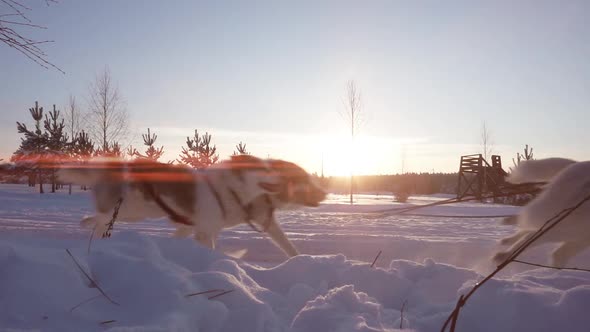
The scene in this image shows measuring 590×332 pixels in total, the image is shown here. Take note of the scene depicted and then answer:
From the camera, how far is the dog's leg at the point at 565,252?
134 inches

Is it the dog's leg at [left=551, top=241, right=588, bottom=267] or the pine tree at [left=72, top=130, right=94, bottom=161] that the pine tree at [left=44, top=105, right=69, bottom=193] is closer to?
the pine tree at [left=72, top=130, right=94, bottom=161]

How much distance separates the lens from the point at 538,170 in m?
3.50

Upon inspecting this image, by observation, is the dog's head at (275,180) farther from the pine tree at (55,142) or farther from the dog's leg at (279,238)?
the pine tree at (55,142)

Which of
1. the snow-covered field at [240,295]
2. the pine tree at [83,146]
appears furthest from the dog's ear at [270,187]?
the pine tree at [83,146]

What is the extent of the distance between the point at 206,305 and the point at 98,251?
2.86 ft

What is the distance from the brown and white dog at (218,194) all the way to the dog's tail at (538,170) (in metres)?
2.08

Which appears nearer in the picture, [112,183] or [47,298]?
[47,298]

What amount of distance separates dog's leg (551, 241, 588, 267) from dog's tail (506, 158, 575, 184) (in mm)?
641

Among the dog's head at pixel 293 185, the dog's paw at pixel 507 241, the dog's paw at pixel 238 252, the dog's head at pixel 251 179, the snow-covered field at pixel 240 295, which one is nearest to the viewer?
the snow-covered field at pixel 240 295

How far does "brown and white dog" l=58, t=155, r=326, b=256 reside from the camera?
414 centimetres

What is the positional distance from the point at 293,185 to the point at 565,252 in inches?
106

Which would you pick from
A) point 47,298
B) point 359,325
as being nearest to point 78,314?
point 47,298

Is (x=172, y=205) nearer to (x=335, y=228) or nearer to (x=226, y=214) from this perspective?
(x=226, y=214)

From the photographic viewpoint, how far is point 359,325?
181 cm
